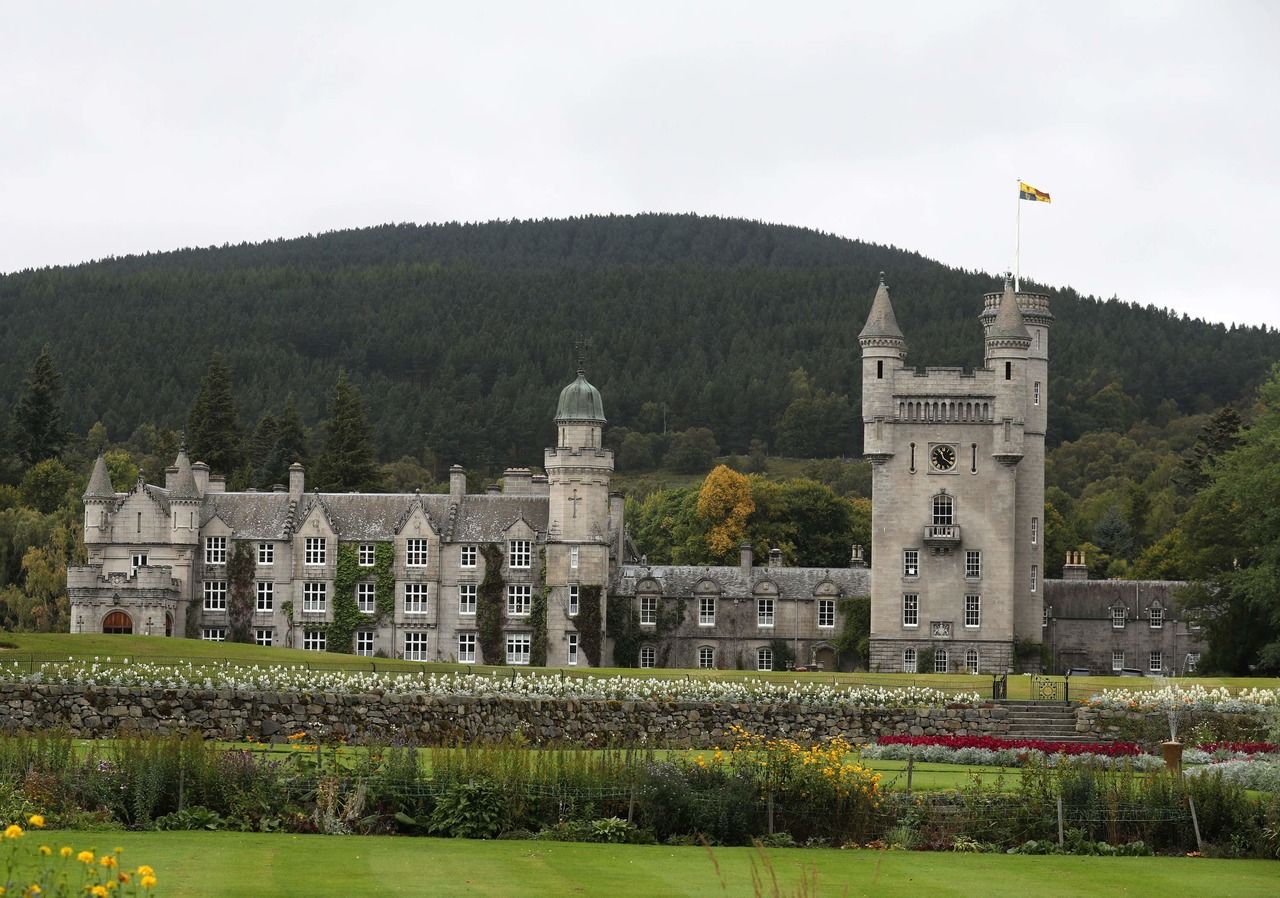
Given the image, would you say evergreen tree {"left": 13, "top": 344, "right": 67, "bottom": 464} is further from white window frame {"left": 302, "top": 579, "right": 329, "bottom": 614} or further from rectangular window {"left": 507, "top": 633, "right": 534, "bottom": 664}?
rectangular window {"left": 507, "top": 633, "right": 534, "bottom": 664}

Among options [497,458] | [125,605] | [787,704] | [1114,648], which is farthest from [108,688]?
[497,458]

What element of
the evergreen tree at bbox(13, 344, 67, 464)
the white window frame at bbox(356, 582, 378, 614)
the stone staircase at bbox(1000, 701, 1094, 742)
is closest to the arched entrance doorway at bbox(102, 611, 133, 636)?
the white window frame at bbox(356, 582, 378, 614)

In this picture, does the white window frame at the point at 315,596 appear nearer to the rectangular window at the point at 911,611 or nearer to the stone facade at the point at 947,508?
the stone facade at the point at 947,508

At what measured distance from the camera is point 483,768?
96.2 feet

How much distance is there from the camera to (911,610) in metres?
82.9

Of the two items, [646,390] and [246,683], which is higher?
[646,390]

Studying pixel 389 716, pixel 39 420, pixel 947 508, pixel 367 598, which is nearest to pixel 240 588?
pixel 367 598

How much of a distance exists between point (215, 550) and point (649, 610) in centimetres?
1843

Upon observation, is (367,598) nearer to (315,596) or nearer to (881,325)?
(315,596)

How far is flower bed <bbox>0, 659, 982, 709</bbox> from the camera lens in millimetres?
46156

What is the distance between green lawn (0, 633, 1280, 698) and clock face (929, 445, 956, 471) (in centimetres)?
1877

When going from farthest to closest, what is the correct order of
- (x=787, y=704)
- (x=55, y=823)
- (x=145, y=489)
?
(x=145, y=489) < (x=787, y=704) < (x=55, y=823)

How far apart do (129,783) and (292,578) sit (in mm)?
56069

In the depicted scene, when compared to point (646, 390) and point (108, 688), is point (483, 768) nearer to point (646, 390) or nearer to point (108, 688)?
point (108, 688)
